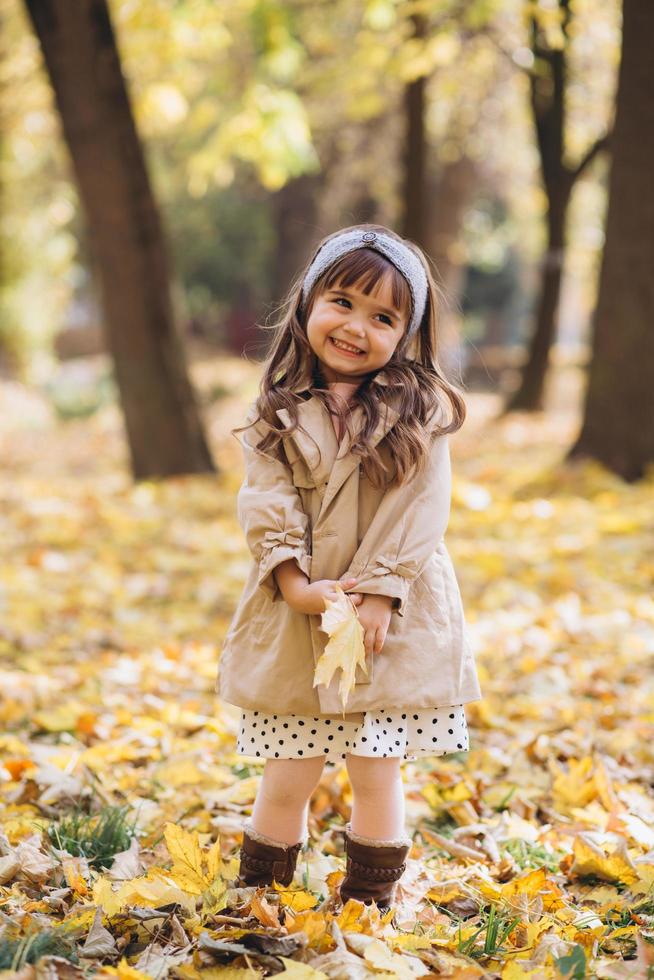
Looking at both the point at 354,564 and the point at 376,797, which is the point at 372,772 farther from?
the point at 354,564

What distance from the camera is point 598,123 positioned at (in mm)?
13219

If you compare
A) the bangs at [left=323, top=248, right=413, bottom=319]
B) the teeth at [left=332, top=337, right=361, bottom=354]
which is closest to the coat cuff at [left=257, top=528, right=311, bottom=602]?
the teeth at [left=332, top=337, right=361, bottom=354]

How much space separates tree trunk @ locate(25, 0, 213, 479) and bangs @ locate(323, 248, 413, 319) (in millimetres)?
5538

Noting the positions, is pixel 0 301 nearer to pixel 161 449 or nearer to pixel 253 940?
pixel 161 449

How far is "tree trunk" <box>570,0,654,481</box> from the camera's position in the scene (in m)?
6.92

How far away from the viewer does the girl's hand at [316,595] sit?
2.11 metres

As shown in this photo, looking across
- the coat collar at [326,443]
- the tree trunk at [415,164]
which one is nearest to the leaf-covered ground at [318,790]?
the coat collar at [326,443]

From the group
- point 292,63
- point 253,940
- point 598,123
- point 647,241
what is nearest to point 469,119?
point 598,123

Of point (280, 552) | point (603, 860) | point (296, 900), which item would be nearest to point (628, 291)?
point (603, 860)

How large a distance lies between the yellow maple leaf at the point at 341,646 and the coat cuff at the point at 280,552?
0.46 feet

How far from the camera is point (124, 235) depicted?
741 centimetres

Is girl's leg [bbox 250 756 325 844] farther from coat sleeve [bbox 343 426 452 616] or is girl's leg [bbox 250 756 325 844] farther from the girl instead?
coat sleeve [bbox 343 426 452 616]

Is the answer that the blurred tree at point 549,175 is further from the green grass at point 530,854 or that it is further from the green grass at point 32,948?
the green grass at point 32,948

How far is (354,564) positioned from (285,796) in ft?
1.93
